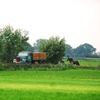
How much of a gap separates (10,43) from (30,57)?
27.9 ft

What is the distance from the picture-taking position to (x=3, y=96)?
18.1 meters

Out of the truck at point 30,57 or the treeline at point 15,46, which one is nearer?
the truck at point 30,57

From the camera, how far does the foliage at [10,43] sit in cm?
7370

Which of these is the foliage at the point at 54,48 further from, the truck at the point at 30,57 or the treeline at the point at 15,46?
the truck at the point at 30,57

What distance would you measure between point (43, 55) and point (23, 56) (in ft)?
16.4

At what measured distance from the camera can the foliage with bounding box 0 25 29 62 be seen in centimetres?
7370

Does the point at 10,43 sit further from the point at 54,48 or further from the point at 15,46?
the point at 54,48

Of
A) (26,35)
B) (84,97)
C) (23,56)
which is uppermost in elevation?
(26,35)

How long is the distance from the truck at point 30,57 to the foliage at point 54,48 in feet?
17.5

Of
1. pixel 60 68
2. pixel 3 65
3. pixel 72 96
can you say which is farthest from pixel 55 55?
pixel 72 96

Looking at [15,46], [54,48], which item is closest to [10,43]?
[15,46]

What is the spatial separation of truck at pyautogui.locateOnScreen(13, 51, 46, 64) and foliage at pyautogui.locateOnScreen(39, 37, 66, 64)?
5325 mm

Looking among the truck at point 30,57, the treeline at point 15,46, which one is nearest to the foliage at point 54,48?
the treeline at point 15,46

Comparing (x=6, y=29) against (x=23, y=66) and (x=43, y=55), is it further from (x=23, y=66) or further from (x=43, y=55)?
(x=23, y=66)
